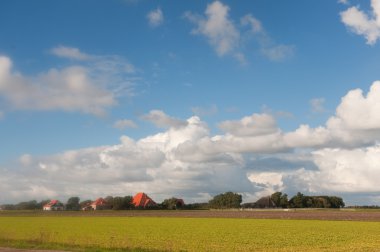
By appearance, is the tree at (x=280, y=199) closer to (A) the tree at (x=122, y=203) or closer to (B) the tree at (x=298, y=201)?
(B) the tree at (x=298, y=201)

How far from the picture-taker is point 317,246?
32.9m

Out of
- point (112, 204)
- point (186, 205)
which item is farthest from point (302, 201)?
point (112, 204)

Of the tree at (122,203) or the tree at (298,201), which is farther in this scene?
the tree at (298,201)

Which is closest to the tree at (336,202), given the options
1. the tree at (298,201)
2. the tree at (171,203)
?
the tree at (298,201)

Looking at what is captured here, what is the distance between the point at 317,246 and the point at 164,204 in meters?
155

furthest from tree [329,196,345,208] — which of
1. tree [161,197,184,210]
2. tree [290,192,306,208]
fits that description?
tree [161,197,184,210]

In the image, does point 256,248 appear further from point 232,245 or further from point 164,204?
point 164,204

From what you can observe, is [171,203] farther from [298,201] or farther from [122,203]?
[298,201]

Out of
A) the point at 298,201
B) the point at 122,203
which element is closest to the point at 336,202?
the point at 298,201

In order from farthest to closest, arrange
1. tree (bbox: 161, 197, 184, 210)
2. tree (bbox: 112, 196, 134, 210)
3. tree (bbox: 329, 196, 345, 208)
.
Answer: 1. tree (bbox: 329, 196, 345, 208)
2. tree (bbox: 161, 197, 184, 210)
3. tree (bbox: 112, 196, 134, 210)

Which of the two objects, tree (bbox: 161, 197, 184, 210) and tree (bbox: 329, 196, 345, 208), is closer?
tree (bbox: 161, 197, 184, 210)

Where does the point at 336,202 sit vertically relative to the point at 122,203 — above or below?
above

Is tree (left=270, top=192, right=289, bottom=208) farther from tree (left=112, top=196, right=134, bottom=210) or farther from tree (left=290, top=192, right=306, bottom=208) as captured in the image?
tree (left=112, top=196, right=134, bottom=210)

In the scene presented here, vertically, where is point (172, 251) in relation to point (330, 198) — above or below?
below
